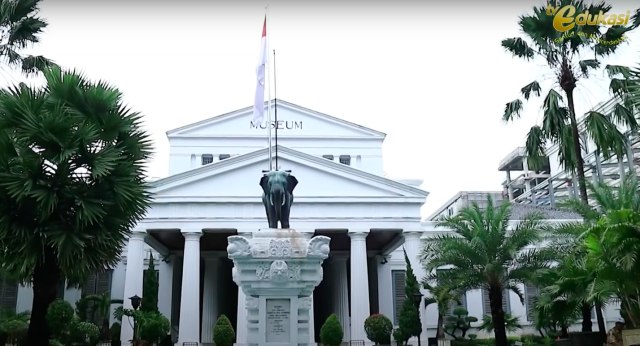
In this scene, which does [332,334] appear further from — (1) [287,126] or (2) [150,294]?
(1) [287,126]

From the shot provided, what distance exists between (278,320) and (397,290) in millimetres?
25674

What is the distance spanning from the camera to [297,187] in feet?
109

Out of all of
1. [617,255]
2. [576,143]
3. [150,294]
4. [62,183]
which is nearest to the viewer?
[617,255]

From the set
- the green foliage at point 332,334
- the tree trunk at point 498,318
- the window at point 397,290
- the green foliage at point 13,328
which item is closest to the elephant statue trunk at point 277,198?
the tree trunk at point 498,318

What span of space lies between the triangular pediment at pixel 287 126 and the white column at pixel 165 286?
12.2 metres

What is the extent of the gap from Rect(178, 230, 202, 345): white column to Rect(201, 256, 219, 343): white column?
18.3 ft

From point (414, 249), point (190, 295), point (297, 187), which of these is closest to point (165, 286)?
point (190, 295)

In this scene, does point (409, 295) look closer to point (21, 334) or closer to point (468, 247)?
point (468, 247)

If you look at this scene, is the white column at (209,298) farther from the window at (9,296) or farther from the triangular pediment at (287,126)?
the triangular pediment at (287,126)

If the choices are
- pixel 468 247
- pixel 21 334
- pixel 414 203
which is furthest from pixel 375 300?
pixel 21 334

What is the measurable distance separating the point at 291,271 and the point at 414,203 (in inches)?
766

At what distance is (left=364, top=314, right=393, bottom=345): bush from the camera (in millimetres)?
28609

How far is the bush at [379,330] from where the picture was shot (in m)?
28.6

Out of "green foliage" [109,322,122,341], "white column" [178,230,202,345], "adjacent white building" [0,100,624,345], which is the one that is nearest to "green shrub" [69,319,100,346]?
"adjacent white building" [0,100,624,345]
